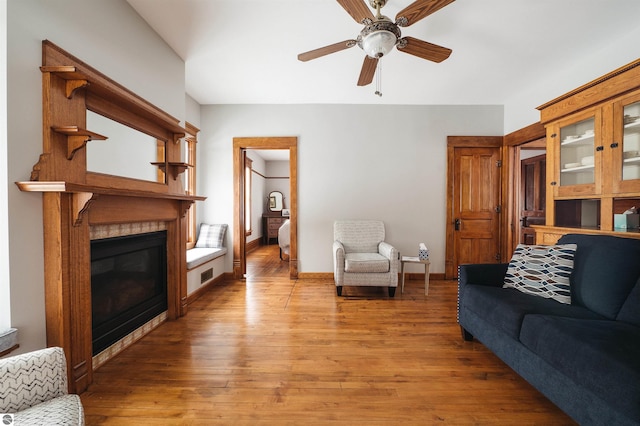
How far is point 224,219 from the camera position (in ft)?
13.6

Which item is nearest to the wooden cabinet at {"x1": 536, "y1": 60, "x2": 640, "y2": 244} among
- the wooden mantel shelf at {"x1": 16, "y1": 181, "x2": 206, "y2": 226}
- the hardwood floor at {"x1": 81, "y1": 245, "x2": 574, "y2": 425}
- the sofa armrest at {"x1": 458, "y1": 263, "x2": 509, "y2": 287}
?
the sofa armrest at {"x1": 458, "y1": 263, "x2": 509, "y2": 287}

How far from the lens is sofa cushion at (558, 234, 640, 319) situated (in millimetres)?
1670

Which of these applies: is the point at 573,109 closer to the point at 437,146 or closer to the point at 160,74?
the point at 437,146

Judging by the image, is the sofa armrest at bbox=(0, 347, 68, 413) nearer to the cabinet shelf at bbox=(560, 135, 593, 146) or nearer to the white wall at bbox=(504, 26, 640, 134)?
the cabinet shelf at bbox=(560, 135, 593, 146)

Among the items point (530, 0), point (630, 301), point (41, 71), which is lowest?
point (630, 301)

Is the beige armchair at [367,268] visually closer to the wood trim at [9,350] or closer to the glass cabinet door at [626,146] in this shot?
the glass cabinet door at [626,146]

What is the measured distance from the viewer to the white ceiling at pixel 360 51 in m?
2.14

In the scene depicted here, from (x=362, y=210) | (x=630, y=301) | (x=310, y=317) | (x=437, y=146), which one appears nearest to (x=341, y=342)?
(x=310, y=317)

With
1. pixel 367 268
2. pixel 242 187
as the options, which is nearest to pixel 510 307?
pixel 367 268

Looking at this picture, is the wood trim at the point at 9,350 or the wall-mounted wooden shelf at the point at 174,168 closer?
the wood trim at the point at 9,350

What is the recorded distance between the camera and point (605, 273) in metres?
1.76

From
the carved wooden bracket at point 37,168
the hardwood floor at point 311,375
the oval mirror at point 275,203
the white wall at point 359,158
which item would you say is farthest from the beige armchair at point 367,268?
the oval mirror at point 275,203

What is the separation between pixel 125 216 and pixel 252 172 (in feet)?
16.7

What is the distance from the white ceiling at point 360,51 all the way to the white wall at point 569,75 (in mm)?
73
